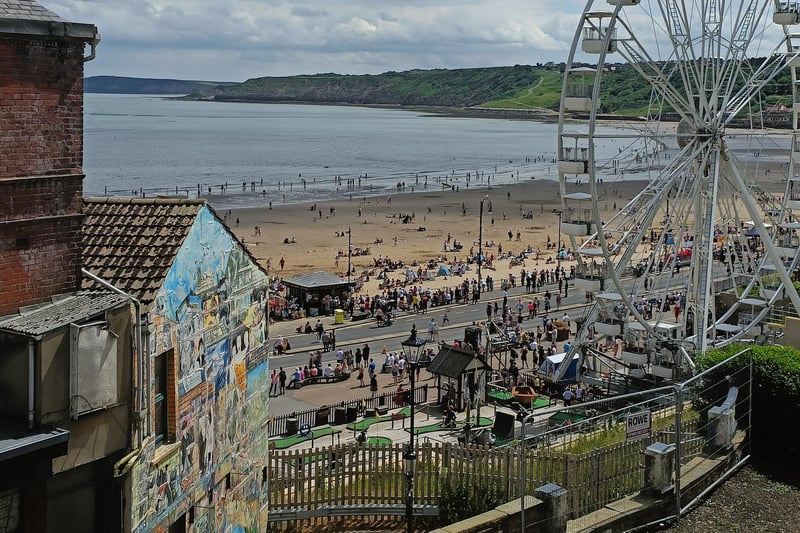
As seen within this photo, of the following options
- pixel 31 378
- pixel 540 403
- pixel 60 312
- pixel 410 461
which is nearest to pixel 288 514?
pixel 410 461

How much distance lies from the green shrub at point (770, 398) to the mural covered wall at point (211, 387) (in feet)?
23.8

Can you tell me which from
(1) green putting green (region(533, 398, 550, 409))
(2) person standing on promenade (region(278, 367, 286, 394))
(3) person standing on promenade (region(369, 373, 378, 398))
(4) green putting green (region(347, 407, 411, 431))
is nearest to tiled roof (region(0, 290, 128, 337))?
(4) green putting green (region(347, 407, 411, 431))

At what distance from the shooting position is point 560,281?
56.3 metres

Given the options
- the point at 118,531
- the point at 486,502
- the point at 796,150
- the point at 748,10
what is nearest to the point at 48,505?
the point at 118,531

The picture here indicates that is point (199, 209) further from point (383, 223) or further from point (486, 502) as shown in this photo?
point (383, 223)

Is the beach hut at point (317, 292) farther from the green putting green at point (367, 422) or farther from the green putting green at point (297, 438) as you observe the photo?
the green putting green at point (297, 438)

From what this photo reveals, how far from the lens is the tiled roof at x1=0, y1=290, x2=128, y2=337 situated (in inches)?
420

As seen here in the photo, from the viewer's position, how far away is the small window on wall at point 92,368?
10758 millimetres

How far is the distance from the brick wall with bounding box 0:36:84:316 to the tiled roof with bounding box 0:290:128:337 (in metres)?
0.20

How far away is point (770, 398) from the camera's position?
629 inches

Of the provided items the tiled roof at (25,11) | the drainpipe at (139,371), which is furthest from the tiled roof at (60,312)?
the tiled roof at (25,11)

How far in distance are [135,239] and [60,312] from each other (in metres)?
2.48

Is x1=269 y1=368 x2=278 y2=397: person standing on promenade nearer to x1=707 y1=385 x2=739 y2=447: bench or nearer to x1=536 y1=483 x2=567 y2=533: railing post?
x1=707 y1=385 x2=739 y2=447: bench

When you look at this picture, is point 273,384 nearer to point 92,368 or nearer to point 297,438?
point 297,438
